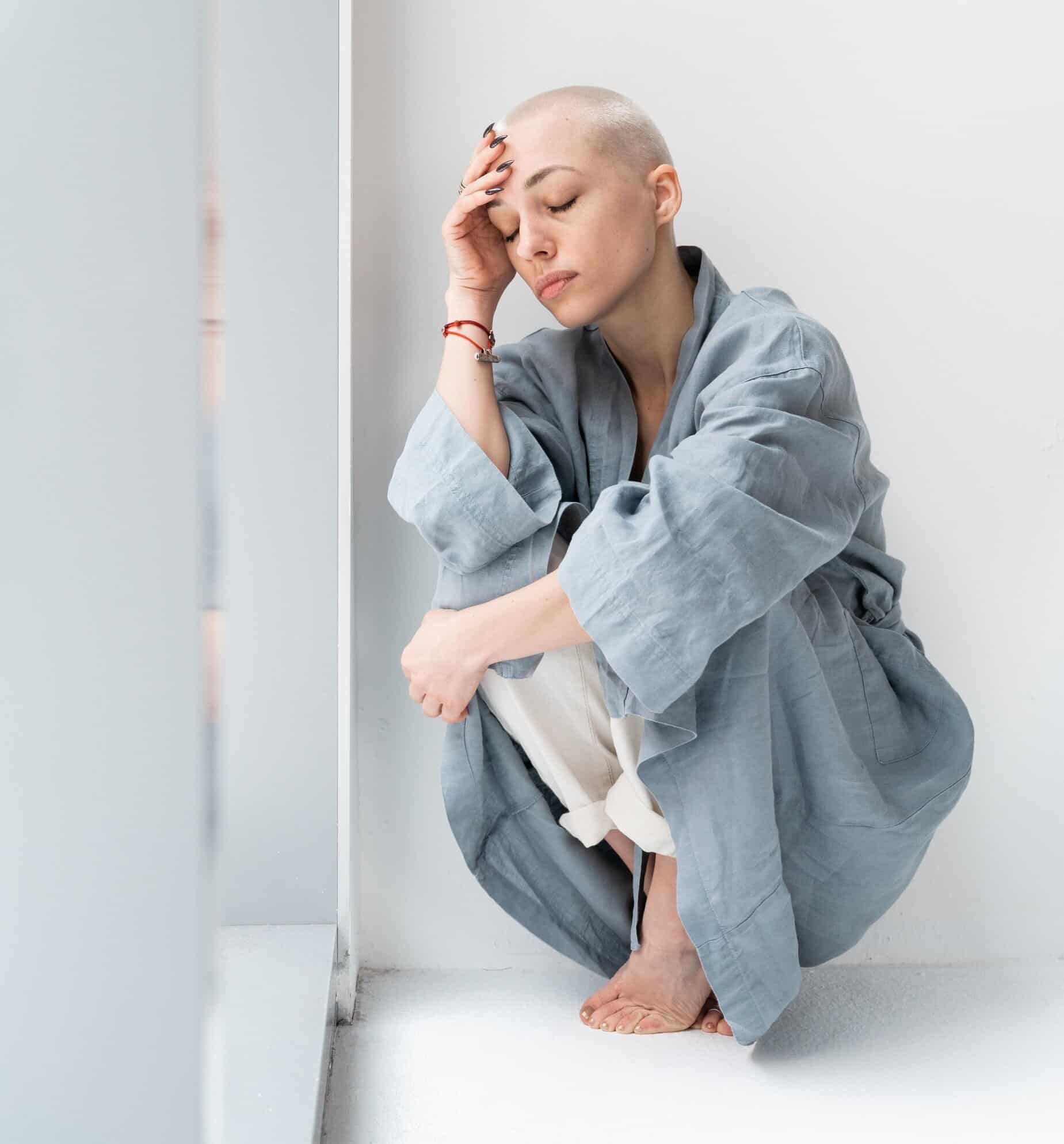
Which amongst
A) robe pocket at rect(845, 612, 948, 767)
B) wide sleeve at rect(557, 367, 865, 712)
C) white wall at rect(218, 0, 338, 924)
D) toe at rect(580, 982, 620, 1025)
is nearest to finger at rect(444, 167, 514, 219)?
white wall at rect(218, 0, 338, 924)

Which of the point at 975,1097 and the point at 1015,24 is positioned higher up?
the point at 1015,24

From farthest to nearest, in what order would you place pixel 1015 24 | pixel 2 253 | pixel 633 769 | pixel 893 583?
pixel 1015 24 → pixel 893 583 → pixel 633 769 → pixel 2 253

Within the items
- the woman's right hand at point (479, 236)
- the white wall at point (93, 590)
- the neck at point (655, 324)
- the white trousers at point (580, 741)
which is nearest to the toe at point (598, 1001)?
the white trousers at point (580, 741)

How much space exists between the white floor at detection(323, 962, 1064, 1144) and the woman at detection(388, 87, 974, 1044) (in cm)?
6

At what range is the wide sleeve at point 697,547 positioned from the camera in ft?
2.94

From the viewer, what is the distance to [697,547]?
90 cm

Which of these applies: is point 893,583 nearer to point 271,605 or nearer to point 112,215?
point 271,605

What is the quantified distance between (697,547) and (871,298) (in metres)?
0.54

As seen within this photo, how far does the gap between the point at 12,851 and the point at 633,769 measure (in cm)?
80

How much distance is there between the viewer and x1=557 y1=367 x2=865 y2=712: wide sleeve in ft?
2.94

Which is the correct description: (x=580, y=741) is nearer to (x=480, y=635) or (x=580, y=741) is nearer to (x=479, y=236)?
(x=480, y=635)

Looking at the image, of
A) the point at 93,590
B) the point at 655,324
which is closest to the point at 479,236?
the point at 655,324

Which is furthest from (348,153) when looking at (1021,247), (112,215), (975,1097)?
(975,1097)

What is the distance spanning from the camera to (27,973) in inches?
11.8
